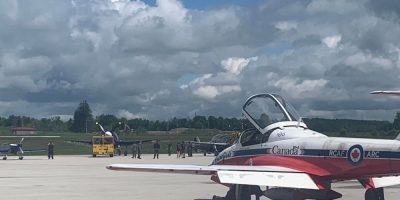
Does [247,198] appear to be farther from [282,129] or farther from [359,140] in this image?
[359,140]

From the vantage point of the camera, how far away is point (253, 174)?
43.6 ft

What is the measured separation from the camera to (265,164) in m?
15.0

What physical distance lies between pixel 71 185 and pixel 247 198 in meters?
11.2

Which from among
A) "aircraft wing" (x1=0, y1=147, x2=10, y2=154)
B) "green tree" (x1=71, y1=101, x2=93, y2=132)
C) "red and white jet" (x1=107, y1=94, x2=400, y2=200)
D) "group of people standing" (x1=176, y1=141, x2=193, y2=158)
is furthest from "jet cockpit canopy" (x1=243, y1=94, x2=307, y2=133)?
"green tree" (x1=71, y1=101, x2=93, y2=132)

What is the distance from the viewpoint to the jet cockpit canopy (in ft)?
52.2

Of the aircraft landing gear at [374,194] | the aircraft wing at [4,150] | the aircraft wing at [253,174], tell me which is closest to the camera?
the aircraft wing at [253,174]

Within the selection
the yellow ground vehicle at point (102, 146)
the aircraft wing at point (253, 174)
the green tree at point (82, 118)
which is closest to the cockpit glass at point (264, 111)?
the aircraft wing at point (253, 174)

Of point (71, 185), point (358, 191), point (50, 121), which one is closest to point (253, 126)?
point (358, 191)

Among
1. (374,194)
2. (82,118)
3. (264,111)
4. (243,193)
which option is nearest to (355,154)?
(374,194)

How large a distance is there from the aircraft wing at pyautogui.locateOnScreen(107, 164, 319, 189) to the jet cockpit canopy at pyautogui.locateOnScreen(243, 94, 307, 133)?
1798 mm

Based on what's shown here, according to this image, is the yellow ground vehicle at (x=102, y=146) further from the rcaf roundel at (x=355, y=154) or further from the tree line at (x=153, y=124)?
the rcaf roundel at (x=355, y=154)

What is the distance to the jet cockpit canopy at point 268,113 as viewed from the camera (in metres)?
15.9

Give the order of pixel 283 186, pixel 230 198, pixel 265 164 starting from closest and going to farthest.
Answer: pixel 283 186, pixel 265 164, pixel 230 198

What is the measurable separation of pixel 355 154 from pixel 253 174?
7.27ft
